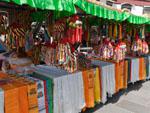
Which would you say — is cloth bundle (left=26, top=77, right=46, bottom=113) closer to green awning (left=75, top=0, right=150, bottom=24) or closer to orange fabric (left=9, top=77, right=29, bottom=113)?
orange fabric (left=9, top=77, right=29, bottom=113)

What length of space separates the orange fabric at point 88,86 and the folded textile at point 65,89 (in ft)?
0.47

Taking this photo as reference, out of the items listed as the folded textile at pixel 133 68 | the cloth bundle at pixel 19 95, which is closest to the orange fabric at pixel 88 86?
the cloth bundle at pixel 19 95

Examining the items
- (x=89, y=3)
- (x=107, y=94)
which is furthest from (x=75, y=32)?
(x=107, y=94)

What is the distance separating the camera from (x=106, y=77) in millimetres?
5410

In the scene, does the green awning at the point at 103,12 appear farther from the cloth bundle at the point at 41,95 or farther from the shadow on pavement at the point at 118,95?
the shadow on pavement at the point at 118,95

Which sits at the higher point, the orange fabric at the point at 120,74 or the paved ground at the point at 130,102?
the orange fabric at the point at 120,74

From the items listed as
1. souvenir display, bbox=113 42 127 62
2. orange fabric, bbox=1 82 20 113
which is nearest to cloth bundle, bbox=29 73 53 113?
orange fabric, bbox=1 82 20 113

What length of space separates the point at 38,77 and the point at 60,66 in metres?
0.72

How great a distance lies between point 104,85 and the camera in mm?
5344

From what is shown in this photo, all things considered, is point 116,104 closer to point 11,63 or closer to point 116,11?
point 116,11

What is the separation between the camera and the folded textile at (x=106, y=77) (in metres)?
5.31

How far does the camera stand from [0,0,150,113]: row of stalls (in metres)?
3.70

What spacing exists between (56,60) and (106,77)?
1323 millimetres

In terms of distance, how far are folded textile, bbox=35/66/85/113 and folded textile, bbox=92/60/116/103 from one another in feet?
2.69
